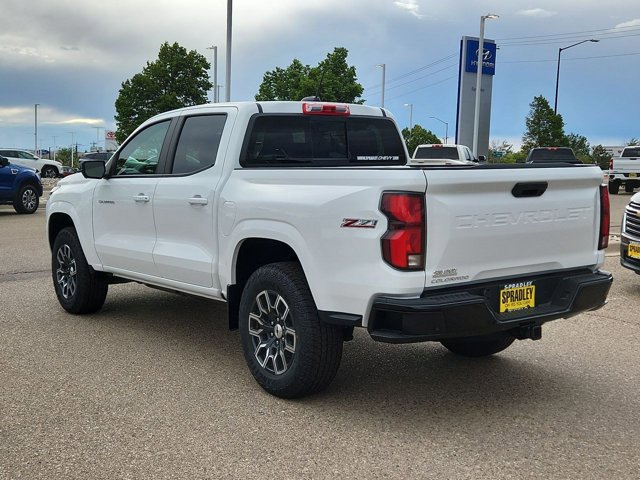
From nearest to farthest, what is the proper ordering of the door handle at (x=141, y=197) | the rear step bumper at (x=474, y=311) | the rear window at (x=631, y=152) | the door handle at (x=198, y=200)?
the rear step bumper at (x=474, y=311) → the door handle at (x=198, y=200) → the door handle at (x=141, y=197) → the rear window at (x=631, y=152)

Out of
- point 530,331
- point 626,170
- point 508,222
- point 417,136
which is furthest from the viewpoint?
point 417,136

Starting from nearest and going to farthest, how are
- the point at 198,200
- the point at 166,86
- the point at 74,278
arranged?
1. the point at 198,200
2. the point at 74,278
3. the point at 166,86

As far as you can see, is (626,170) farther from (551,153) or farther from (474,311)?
(474,311)

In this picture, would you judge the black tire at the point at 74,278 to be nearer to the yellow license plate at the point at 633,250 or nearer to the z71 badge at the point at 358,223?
the z71 badge at the point at 358,223

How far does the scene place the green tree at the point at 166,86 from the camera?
47.1 meters

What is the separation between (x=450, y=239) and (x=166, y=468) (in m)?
1.88

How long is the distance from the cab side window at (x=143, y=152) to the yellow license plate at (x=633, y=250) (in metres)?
5.35

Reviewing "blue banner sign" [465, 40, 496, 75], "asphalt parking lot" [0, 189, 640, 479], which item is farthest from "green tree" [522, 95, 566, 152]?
"asphalt parking lot" [0, 189, 640, 479]

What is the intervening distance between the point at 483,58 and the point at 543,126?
23.0 metres

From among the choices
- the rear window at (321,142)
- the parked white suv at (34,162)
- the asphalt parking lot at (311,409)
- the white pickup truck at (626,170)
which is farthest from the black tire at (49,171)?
the rear window at (321,142)

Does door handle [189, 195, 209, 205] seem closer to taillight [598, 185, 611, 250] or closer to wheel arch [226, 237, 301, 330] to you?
wheel arch [226, 237, 301, 330]

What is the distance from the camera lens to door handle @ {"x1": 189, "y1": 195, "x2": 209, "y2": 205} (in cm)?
482

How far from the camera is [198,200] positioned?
4867 mm

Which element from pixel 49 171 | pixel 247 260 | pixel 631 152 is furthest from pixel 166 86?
pixel 247 260
